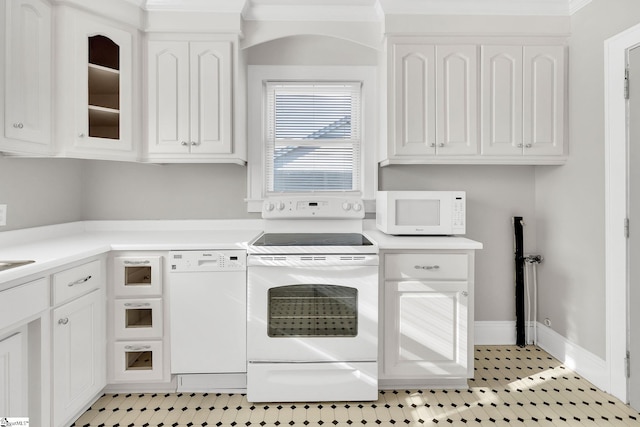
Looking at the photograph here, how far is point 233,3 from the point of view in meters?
2.41

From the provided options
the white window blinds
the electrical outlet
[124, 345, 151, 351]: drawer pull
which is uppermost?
the white window blinds

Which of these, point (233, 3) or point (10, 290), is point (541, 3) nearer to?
point (233, 3)

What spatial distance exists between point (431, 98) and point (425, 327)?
1.53m

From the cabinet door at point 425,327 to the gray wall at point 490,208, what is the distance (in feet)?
2.74

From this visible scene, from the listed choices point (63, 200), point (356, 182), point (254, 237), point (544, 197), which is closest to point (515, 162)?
point (544, 197)

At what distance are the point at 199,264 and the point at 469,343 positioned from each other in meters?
1.72

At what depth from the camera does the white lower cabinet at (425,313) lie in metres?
2.17

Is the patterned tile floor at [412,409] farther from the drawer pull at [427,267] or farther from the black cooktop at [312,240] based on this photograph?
the black cooktop at [312,240]

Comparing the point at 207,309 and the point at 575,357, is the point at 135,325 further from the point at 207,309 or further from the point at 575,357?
the point at 575,357

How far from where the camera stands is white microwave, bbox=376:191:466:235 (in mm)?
2396

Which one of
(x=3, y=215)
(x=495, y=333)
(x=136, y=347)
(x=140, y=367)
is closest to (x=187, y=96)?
(x=3, y=215)

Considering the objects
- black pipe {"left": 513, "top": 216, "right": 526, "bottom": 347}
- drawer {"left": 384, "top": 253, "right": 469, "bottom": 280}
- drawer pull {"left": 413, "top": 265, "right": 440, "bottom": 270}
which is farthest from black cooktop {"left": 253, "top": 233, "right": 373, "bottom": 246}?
black pipe {"left": 513, "top": 216, "right": 526, "bottom": 347}

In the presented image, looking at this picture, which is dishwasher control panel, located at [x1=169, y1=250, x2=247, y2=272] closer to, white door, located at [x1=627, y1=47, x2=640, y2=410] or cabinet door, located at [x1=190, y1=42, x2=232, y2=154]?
cabinet door, located at [x1=190, y1=42, x2=232, y2=154]

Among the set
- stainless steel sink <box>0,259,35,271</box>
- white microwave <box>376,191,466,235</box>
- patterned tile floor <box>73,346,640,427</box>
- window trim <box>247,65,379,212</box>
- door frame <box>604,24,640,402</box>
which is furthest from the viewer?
window trim <box>247,65,379,212</box>
